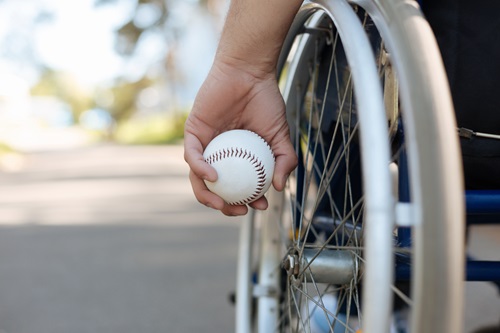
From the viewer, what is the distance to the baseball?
1627 mm

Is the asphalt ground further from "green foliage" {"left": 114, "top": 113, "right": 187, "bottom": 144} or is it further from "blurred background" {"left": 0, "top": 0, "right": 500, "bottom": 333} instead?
"green foliage" {"left": 114, "top": 113, "right": 187, "bottom": 144}

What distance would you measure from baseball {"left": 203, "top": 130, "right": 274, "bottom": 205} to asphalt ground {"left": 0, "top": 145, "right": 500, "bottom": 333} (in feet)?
5.07

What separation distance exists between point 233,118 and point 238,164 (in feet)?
0.43

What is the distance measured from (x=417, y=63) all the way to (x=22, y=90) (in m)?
33.9

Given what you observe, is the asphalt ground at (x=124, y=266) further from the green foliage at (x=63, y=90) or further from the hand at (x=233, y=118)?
the green foliage at (x=63, y=90)

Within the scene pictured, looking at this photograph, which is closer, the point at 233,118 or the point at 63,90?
the point at 233,118

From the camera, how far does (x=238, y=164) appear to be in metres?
1.64

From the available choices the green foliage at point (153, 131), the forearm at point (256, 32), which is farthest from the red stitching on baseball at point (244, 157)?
the green foliage at point (153, 131)

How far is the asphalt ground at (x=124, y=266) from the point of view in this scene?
3.25 m

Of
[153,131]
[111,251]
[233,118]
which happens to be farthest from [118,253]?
[153,131]

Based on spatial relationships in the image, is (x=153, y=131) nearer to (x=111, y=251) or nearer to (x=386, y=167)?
(x=111, y=251)

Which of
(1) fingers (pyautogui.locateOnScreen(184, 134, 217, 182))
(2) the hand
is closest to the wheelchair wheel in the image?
(2) the hand

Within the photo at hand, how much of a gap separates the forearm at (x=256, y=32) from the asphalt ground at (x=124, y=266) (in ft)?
5.57

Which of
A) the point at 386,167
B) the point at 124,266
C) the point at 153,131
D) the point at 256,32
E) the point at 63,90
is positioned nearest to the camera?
the point at 386,167
